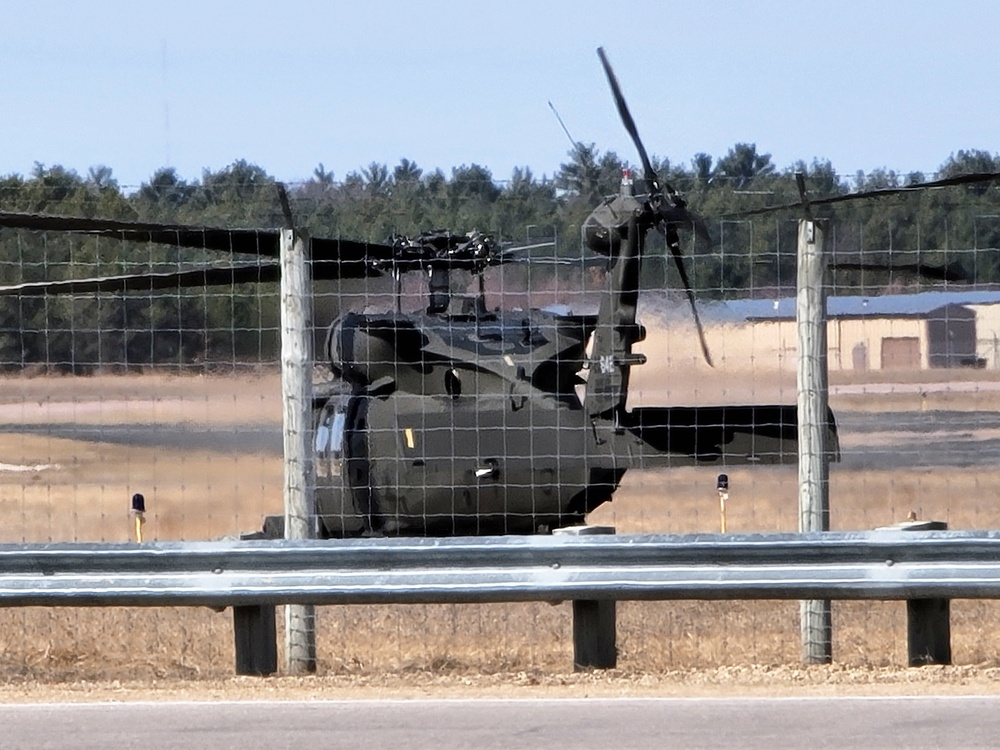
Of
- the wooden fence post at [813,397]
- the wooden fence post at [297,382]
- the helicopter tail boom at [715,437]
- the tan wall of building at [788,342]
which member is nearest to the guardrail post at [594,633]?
the wooden fence post at [813,397]

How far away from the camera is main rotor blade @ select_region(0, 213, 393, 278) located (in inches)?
406

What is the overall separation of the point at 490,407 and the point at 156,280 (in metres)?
3.64

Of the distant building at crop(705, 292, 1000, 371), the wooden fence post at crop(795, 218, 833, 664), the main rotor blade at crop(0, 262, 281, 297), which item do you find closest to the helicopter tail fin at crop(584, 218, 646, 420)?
the distant building at crop(705, 292, 1000, 371)

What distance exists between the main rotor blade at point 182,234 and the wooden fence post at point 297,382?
6.9 inches

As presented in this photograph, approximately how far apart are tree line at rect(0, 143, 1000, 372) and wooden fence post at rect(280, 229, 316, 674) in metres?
0.22

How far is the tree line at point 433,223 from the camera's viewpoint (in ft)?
37.7

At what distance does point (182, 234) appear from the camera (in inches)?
437

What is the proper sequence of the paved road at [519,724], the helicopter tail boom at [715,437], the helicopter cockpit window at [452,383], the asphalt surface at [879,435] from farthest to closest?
1. the asphalt surface at [879,435]
2. the helicopter cockpit window at [452,383]
3. the helicopter tail boom at [715,437]
4. the paved road at [519,724]

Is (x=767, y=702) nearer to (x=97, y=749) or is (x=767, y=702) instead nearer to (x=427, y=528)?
(x=97, y=749)

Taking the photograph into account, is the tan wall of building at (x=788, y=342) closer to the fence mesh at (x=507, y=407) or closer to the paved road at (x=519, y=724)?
the fence mesh at (x=507, y=407)

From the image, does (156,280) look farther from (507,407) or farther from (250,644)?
(507,407)

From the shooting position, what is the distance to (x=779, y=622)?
1277cm

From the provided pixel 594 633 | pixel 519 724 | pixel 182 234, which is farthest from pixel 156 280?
pixel 519 724

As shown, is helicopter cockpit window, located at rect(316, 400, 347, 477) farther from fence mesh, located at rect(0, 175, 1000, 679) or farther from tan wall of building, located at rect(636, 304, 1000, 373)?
tan wall of building, located at rect(636, 304, 1000, 373)
